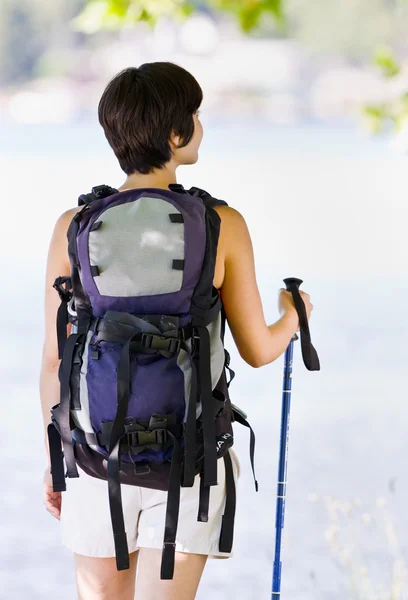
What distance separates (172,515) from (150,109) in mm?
578

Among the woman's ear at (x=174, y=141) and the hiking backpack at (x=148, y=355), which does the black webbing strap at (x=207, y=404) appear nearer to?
the hiking backpack at (x=148, y=355)

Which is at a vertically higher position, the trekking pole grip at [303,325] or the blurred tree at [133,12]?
the blurred tree at [133,12]

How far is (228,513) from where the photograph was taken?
1.52 meters

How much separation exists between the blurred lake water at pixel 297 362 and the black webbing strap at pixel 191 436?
858mm

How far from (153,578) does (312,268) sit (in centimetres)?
674

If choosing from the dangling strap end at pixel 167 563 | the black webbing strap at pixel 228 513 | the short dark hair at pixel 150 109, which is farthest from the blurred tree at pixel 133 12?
the dangling strap end at pixel 167 563

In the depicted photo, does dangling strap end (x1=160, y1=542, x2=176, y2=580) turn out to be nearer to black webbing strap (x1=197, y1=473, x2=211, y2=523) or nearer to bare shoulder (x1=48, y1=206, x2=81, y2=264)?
black webbing strap (x1=197, y1=473, x2=211, y2=523)

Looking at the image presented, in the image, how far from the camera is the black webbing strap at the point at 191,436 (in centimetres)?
144

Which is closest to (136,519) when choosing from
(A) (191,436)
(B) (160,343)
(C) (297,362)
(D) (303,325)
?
(A) (191,436)

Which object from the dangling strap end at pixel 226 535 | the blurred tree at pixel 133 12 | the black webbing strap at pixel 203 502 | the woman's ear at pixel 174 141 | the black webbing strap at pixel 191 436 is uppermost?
the blurred tree at pixel 133 12

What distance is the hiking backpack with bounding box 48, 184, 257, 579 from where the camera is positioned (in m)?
1.44

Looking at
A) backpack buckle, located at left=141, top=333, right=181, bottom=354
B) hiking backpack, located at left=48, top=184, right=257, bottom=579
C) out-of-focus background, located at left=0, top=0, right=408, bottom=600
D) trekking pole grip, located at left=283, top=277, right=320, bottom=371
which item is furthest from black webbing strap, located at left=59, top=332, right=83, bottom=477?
out-of-focus background, located at left=0, top=0, right=408, bottom=600

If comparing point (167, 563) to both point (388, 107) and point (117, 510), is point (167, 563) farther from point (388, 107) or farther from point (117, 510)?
point (388, 107)

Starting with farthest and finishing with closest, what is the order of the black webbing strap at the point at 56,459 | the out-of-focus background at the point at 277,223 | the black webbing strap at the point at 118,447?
the out-of-focus background at the point at 277,223
the black webbing strap at the point at 56,459
the black webbing strap at the point at 118,447
